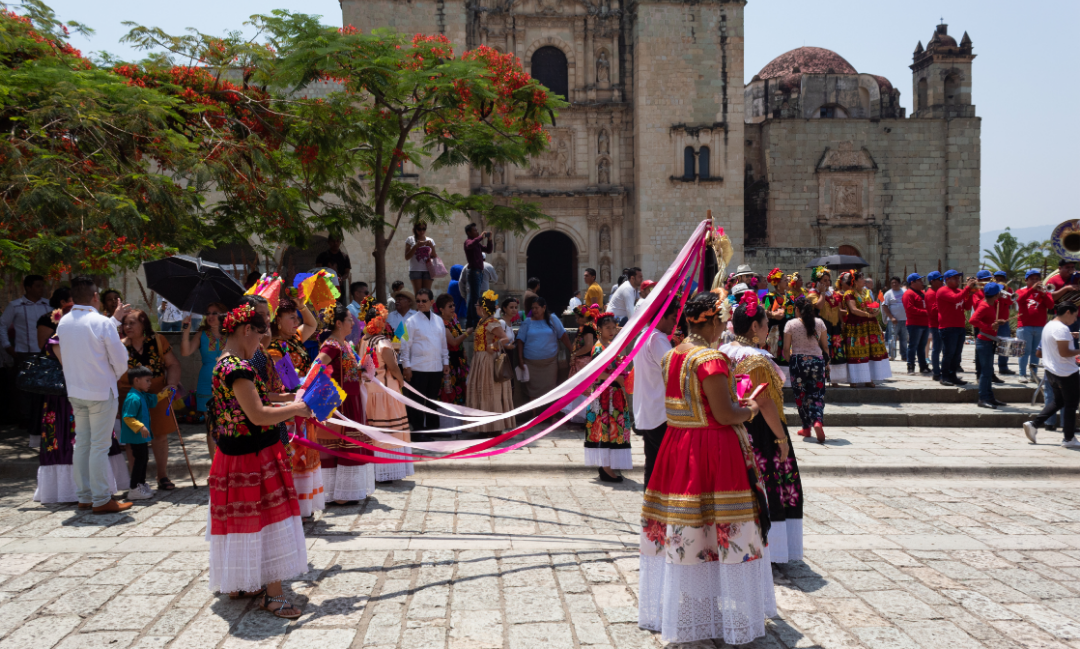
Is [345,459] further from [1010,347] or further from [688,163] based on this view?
[688,163]

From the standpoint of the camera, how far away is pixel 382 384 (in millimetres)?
7352

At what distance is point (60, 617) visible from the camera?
4496mm

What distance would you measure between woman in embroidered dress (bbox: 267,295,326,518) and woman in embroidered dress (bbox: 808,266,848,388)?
8.78 m

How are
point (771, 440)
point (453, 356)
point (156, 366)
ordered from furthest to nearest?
point (453, 356) < point (156, 366) < point (771, 440)

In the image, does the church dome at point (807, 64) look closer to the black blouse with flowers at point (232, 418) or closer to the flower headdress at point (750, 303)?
the flower headdress at point (750, 303)

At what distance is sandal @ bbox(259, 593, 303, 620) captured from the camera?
4484mm

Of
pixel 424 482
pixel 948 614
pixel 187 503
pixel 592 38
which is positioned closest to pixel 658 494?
pixel 948 614

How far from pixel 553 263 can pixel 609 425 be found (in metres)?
21.0

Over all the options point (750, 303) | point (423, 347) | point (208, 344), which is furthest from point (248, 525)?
point (208, 344)

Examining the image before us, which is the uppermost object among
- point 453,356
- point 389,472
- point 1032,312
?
point 1032,312

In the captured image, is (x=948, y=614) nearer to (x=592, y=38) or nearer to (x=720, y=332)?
(x=720, y=332)

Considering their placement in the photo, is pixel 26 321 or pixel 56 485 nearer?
pixel 56 485

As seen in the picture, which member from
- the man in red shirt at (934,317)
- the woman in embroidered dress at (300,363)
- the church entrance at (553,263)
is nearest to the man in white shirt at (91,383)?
the woman in embroidered dress at (300,363)

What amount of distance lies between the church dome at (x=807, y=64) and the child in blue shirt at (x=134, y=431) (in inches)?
1292
